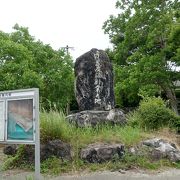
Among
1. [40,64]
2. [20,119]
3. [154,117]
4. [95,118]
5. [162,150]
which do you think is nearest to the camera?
[20,119]

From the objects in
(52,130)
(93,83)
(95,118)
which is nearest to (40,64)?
(93,83)

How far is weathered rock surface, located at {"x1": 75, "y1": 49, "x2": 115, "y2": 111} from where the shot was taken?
11969 mm

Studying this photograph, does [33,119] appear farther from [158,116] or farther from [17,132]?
[158,116]

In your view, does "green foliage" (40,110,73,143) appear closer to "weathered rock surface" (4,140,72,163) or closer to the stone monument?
"weathered rock surface" (4,140,72,163)

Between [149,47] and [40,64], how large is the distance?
7.10m

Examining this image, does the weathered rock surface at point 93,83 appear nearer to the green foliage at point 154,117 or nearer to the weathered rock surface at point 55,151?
the green foliage at point 154,117

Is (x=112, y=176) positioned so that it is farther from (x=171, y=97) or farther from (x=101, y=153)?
(x=171, y=97)

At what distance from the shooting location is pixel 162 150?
9055 mm

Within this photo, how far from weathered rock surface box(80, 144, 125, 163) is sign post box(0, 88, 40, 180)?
7.07 ft

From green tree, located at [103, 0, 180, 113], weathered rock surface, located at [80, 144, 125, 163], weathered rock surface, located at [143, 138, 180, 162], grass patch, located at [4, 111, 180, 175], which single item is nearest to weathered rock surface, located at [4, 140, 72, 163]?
grass patch, located at [4, 111, 180, 175]

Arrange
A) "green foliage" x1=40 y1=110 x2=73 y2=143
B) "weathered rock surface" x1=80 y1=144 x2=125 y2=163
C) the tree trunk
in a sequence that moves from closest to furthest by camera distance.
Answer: "weathered rock surface" x1=80 y1=144 x2=125 y2=163 → "green foliage" x1=40 y1=110 x2=73 y2=143 → the tree trunk

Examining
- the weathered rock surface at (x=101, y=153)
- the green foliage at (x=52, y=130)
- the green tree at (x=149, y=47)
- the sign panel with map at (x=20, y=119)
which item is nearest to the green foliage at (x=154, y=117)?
the weathered rock surface at (x=101, y=153)

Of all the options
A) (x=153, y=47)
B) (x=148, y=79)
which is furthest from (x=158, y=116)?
(x=153, y=47)

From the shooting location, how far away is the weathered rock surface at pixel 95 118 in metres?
10.5
